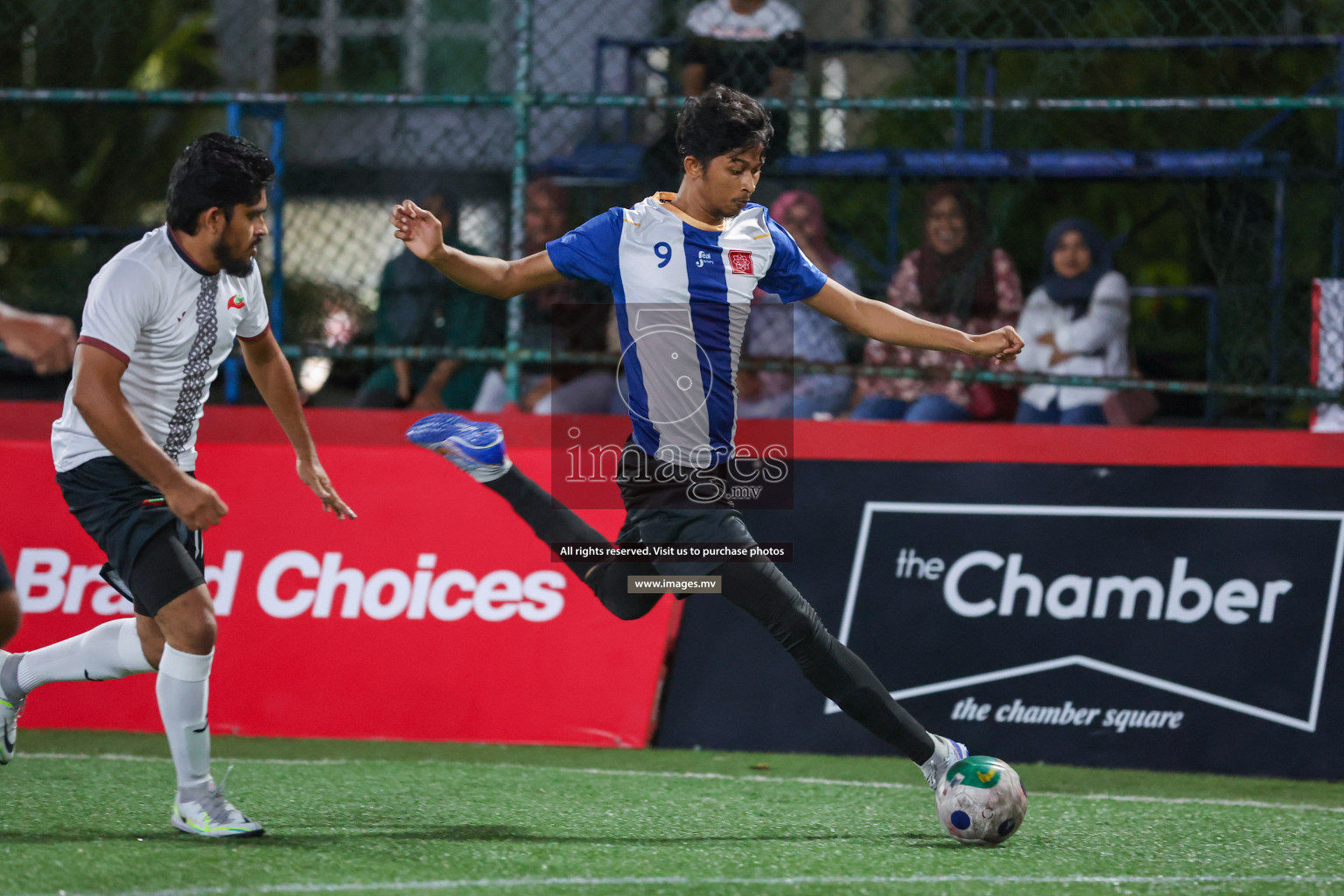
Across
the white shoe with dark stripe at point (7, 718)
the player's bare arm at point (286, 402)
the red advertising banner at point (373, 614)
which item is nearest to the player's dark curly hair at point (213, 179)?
the player's bare arm at point (286, 402)

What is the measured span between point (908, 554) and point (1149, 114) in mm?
9276

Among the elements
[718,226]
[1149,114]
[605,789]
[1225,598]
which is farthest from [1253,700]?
[1149,114]

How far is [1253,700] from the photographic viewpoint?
611 cm

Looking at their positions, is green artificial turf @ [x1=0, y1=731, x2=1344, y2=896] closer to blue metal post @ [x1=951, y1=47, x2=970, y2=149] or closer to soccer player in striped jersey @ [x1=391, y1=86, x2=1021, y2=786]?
soccer player in striped jersey @ [x1=391, y1=86, x2=1021, y2=786]

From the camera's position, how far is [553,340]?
24.8 feet

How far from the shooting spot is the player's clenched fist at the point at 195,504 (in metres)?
3.87

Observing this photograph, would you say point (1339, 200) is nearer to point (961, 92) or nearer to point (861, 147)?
point (961, 92)

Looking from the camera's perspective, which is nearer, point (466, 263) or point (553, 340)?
point (466, 263)

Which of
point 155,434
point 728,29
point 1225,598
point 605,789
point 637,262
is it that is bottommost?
point 605,789

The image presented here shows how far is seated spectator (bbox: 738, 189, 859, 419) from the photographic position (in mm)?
7465

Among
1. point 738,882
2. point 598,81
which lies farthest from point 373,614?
point 598,81

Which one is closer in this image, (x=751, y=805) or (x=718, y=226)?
(x=718, y=226)

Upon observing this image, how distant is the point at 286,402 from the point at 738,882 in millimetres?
2113

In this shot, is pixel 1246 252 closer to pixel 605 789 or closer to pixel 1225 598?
pixel 1225 598
